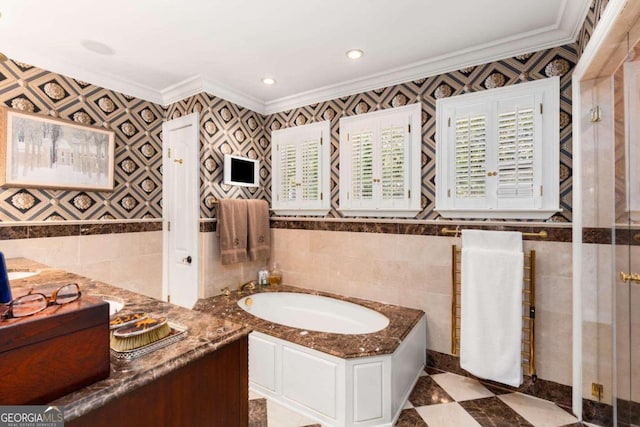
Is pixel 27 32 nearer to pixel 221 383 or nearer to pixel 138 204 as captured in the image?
pixel 138 204

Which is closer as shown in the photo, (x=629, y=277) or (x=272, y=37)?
(x=629, y=277)

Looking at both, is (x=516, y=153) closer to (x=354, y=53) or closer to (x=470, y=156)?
(x=470, y=156)

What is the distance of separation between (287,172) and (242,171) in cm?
50

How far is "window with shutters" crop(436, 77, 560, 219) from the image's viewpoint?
217 centimetres

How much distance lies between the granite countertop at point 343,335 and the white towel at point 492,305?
42cm

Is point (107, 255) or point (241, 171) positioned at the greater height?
point (241, 171)

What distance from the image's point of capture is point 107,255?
2801 mm

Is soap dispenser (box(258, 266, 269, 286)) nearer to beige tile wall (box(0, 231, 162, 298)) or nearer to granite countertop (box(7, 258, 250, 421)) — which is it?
beige tile wall (box(0, 231, 162, 298))

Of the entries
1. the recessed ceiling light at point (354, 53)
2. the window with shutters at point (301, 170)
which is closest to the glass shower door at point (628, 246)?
the recessed ceiling light at point (354, 53)

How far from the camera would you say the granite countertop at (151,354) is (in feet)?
2.32

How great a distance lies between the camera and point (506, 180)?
229cm

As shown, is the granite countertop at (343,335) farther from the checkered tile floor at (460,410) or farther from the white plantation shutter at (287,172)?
the white plantation shutter at (287,172)

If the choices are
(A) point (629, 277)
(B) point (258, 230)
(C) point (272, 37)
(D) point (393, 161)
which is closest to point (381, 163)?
(D) point (393, 161)

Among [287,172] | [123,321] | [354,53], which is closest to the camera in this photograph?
[123,321]
